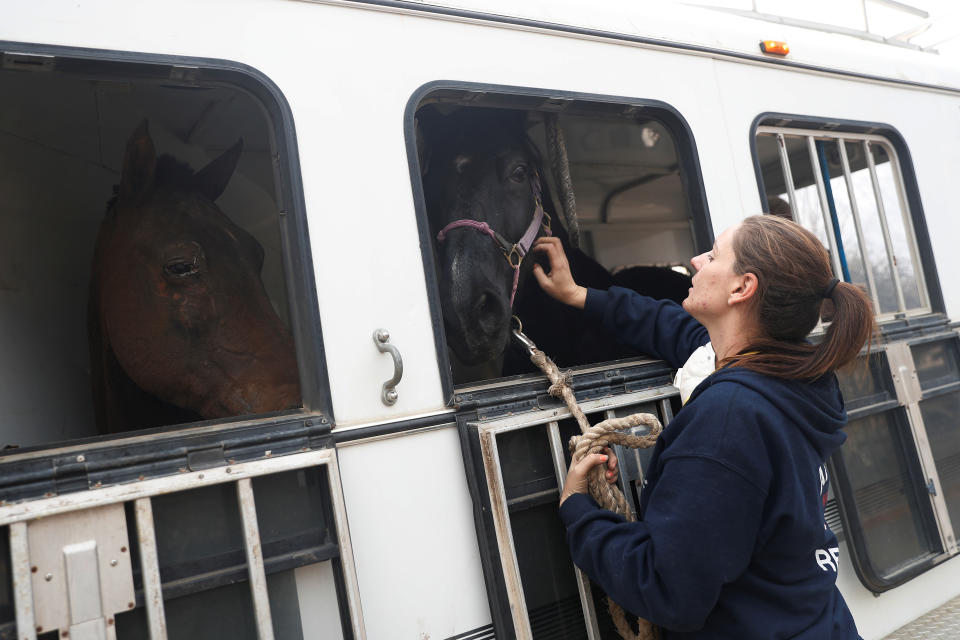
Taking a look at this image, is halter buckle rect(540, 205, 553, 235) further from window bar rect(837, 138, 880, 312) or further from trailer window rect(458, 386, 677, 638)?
window bar rect(837, 138, 880, 312)

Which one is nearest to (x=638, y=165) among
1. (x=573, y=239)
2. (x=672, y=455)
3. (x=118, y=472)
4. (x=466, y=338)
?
(x=573, y=239)

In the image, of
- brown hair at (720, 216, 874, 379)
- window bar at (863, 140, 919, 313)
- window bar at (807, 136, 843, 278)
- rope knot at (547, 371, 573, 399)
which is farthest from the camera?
window bar at (863, 140, 919, 313)

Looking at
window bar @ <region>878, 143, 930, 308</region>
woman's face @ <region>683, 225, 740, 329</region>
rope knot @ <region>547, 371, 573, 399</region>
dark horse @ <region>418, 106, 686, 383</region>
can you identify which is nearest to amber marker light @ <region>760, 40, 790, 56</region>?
window bar @ <region>878, 143, 930, 308</region>

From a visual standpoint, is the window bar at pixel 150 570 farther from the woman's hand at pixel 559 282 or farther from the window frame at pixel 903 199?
the window frame at pixel 903 199

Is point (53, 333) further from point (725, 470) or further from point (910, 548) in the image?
point (910, 548)

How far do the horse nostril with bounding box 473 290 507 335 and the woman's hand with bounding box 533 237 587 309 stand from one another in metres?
0.27

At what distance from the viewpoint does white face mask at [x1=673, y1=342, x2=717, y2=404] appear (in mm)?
1891

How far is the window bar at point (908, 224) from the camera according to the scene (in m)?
2.92

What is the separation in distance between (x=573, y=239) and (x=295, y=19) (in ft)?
5.24

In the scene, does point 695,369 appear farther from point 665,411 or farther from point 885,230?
point 885,230

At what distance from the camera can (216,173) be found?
2533mm

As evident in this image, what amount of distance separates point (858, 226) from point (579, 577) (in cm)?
197

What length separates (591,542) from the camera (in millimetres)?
1386

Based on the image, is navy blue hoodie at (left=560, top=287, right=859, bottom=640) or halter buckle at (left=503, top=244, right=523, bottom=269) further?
halter buckle at (left=503, top=244, right=523, bottom=269)
